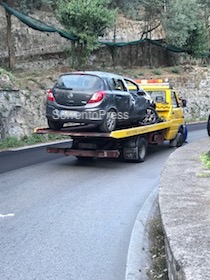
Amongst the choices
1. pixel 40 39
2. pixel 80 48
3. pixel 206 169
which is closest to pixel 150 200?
pixel 206 169

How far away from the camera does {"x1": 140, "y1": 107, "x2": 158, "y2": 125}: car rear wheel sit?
13.0 metres

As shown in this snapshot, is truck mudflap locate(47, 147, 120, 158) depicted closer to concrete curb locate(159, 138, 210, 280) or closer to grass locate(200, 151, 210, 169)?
grass locate(200, 151, 210, 169)

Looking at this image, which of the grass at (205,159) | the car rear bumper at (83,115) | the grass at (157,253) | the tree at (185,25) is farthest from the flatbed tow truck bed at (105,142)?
the tree at (185,25)

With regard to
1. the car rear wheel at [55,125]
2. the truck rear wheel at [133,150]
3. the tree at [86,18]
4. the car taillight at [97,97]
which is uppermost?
the tree at [86,18]

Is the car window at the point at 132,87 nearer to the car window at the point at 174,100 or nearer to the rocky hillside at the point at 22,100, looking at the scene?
the car window at the point at 174,100

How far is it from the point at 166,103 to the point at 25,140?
19.1 feet

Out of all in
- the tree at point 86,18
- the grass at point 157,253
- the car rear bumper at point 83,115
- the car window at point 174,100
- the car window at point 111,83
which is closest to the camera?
the grass at point 157,253

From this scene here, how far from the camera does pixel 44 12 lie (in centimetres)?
2895

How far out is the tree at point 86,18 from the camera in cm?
2091

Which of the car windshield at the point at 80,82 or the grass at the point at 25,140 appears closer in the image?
the car windshield at the point at 80,82

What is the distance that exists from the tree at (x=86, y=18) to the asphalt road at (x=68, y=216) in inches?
446

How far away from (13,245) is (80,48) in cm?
1843

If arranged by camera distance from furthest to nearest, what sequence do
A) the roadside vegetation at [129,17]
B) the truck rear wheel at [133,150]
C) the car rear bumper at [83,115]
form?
the roadside vegetation at [129,17] < the truck rear wheel at [133,150] < the car rear bumper at [83,115]

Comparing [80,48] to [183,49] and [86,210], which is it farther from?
[86,210]
